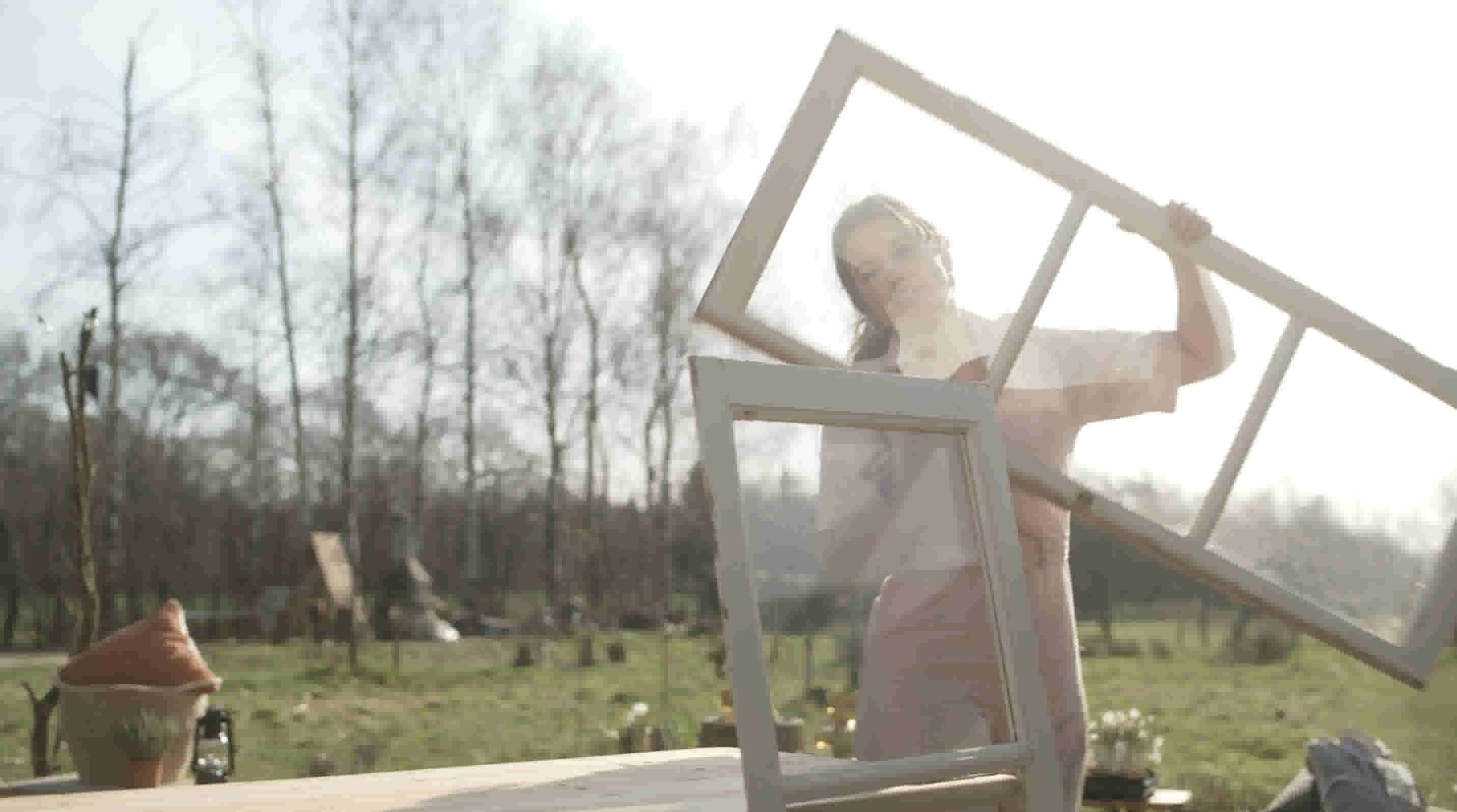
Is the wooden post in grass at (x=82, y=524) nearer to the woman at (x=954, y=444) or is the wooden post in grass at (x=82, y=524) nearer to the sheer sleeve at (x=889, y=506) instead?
the woman at (x=954, y=444)

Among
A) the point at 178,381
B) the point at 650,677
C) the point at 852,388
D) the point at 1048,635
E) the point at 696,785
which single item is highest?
the point at 178,381

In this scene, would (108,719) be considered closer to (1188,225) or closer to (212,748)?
(212,748)

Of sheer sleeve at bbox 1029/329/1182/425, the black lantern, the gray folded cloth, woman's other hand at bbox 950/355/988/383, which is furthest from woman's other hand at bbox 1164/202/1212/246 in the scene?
the black lantern

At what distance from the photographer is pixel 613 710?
9773mm

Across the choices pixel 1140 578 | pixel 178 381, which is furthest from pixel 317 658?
pixel 1140 578

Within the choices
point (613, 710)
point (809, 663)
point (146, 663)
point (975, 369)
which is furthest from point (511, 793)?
point (613, 710)

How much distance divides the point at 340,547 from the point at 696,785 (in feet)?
34.9

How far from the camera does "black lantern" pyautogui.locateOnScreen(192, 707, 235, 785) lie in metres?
3.76

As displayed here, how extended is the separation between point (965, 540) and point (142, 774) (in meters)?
2.85

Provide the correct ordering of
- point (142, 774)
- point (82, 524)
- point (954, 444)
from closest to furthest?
point (954, 444) < point (142, 774) < point (82, 524)

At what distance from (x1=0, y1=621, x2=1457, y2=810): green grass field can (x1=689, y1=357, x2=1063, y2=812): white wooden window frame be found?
3974 millimetres

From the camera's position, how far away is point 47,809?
4.47ft

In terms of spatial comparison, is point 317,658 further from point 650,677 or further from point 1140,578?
point 1140,578

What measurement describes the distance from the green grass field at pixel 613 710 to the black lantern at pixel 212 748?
2636 millimetres
